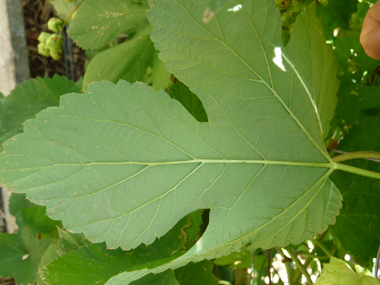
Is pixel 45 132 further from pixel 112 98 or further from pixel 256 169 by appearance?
pixel 256 169

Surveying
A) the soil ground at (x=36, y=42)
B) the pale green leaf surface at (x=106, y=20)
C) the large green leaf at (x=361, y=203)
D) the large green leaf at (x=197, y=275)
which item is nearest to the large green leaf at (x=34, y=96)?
the pale green leaf surface at (x=106, y=20)

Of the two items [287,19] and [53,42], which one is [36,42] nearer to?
[53,42]

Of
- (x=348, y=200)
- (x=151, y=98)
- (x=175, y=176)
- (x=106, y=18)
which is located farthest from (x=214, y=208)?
(x=106, y=18)

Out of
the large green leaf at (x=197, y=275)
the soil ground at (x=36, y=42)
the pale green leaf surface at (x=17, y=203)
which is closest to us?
the large green leaf at (x=197, y=275)

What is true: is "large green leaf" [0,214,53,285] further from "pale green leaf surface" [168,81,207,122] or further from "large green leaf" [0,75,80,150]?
"pale green leaf surface" [168,81,207,122]

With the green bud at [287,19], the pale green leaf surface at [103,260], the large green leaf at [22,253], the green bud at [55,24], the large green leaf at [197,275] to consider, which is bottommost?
the large green leaf at [22,253]

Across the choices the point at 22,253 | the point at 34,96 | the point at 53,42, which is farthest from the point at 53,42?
the point at 22,253

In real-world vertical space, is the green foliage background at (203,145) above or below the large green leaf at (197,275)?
above

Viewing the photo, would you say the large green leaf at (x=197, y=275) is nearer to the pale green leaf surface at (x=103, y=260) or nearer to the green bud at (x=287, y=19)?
the pale green leaf surface at (x=103, y=260)
